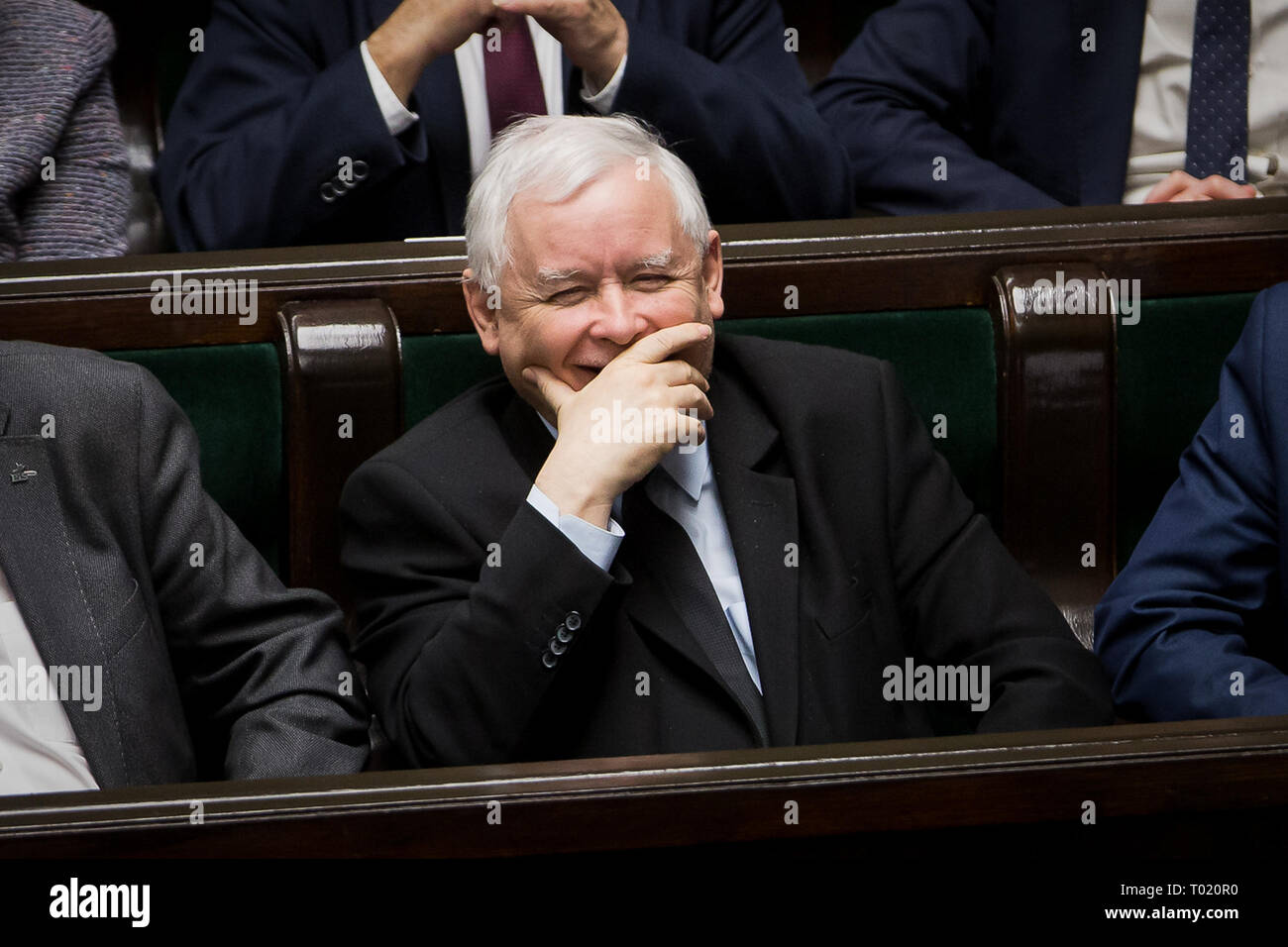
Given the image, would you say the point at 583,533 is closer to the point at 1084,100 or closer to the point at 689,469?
the point at 689,469

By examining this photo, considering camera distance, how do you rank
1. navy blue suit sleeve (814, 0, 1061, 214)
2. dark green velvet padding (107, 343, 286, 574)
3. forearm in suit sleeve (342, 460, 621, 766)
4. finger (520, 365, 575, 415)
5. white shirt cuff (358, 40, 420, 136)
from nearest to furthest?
forearm in suit sleeve (342, 460, 621, 766), finger (520, 365, 575, 415), dark green velvet padding (107, 343, 286, 574), white shirt cuff (358, 40, 420, 136), navy blue suit sleeve (814, 0, 1061, 214)

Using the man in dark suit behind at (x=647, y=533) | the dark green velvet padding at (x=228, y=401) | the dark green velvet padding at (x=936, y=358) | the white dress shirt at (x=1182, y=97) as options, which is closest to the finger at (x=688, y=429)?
the man in dark suit behind at (x=647, y=533)

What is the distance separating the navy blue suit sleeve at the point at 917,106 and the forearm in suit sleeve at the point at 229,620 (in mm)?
786

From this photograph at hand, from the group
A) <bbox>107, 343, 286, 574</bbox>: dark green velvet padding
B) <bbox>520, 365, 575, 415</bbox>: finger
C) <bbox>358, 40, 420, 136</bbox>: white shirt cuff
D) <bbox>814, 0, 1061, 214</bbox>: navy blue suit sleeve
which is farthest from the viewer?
<bbox>814, 0, 1061, 214</bbox>: navy blue suit sleeve

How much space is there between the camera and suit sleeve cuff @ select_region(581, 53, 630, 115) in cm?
136

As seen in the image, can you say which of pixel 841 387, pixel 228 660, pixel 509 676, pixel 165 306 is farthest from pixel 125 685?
pixel 841 387

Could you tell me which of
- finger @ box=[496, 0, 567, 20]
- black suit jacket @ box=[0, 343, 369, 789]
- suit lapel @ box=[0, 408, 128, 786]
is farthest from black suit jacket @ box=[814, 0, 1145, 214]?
suit lapel @ box=[0, 408, 128, 786]

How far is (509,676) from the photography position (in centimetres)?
96

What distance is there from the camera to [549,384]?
1073 millimetres

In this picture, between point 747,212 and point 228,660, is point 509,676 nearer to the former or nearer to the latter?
point 228,660

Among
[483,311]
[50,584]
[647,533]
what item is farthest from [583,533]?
[50,584]

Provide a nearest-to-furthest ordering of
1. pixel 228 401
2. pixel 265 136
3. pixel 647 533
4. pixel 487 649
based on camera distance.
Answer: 1. pixel 487 649
2. pixel 647 533
3. pixel 228 401
4. pixel 265 136

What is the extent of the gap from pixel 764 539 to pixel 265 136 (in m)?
0.62

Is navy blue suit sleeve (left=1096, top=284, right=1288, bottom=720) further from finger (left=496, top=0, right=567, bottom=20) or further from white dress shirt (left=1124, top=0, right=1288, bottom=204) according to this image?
finger (left=496, top=0, right=567, bottom=20)
